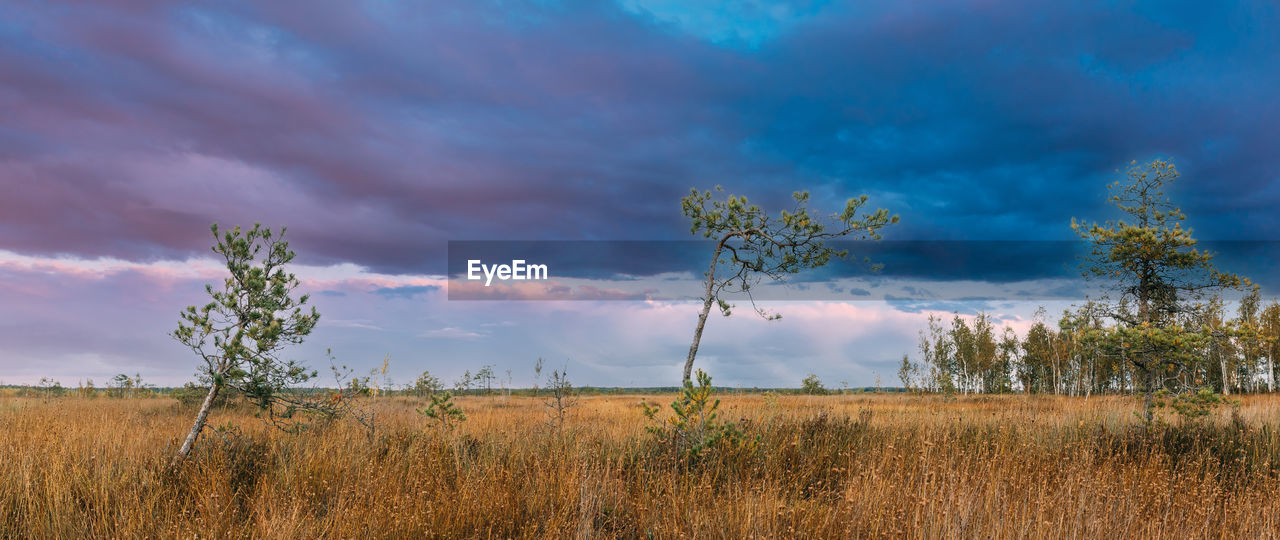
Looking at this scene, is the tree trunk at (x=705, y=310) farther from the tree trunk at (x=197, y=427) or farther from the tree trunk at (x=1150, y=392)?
the tree trunk at (x=1150, y=392)

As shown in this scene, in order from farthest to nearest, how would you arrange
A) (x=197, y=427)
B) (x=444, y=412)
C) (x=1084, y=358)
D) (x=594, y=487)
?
1. (x=1084, y=358)
2. (x=444, y=412)
3. (x=197, y=427)
4. (x=594, y=487)

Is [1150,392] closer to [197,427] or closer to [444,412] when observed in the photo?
[444,412]

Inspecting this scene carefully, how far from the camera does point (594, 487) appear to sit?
231 inches

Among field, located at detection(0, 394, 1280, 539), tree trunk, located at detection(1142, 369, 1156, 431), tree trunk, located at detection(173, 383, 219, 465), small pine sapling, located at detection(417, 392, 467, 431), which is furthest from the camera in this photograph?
tree trunk, located at detection(1142, 369, 1156, 431)

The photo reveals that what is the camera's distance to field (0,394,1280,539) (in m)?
5.21

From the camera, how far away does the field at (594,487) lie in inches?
205

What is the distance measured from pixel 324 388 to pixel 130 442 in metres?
3.05

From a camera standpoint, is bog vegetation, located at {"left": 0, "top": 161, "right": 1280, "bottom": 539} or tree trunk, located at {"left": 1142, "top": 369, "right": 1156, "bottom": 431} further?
tree trunk, located at {"left": 1142, "top": 369, "right": 1156, "bottom": 431}

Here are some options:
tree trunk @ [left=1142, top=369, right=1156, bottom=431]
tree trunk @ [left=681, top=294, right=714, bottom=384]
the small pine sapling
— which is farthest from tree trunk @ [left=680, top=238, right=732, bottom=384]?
tree trunk @ [left=1142, top=369, right=1156, bottom=431]

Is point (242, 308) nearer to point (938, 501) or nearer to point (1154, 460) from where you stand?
point (938, 501)

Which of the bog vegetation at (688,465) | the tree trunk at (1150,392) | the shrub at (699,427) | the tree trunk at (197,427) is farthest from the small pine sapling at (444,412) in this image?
the tree trunk at (1150,392)

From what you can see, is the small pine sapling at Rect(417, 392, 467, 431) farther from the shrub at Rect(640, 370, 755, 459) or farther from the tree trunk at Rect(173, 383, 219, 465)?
the shrub at Rect(640, 370, 755, 459)

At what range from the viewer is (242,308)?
7527 millimetres

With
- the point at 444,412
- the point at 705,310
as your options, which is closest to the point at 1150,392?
the point at 705,310
